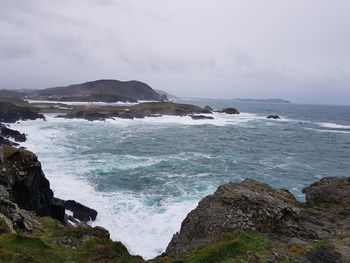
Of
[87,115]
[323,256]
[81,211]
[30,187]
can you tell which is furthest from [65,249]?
[87,115]

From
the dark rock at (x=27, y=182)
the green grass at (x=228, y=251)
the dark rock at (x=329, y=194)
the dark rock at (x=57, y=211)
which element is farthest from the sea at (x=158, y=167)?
the green grass at (x=228, y=251)

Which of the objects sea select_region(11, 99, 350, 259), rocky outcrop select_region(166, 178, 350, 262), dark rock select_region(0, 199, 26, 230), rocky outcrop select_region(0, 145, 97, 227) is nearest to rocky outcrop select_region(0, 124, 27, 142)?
sea select_region(11, 99, 350, 259)

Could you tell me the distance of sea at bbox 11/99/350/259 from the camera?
2627 centimetres

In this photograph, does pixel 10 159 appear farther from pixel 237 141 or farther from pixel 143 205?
pixel 237 141

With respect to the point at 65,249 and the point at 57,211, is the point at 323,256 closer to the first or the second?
the point at 65,249

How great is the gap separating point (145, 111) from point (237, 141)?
50923mm

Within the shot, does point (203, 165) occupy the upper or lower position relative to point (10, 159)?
lower

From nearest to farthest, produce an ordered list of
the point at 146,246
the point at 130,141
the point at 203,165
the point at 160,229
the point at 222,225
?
the point at 222,225
the point at 146,246
the point at 160,229
the point at 203,165
the point at 130,141

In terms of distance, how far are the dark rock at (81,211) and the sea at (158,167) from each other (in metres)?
0.53

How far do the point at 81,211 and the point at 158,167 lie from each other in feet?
55.3

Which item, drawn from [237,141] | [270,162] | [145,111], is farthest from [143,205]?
[145,111]

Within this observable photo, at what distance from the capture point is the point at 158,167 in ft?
Result: 141

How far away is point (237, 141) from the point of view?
69.4 metres

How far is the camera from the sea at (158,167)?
2627cm
